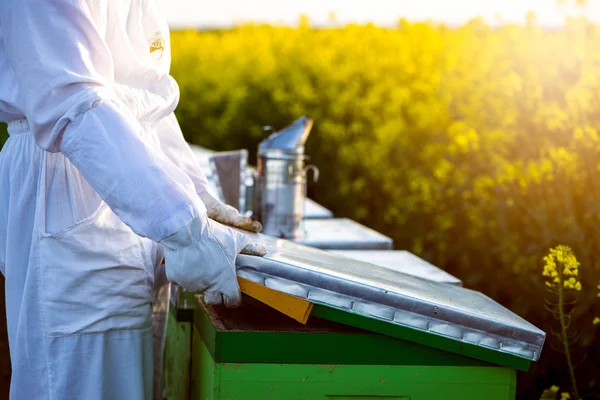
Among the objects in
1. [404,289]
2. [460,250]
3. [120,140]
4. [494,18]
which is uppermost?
[494,18]

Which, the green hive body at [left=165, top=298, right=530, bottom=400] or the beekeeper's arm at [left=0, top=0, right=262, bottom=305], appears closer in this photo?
the beekeeper's arm at [left=0, top=0, right=262, bottom=305]

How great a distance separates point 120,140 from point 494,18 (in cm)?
436

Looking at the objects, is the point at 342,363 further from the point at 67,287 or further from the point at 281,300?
the point at 67,287

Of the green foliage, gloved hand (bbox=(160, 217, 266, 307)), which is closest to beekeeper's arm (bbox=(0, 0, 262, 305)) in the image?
gloved hand (bbox=(160, 217, 266, 307))

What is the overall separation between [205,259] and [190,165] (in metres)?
0.67

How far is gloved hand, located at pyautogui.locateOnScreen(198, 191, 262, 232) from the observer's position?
7.56 feet

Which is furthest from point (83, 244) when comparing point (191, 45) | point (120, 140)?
point (191, 45)

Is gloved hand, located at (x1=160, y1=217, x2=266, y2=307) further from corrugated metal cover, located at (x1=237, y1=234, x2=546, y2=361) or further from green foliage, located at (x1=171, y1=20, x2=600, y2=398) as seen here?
green foliage, located at (x1=171, y1=20, x2=600, y2=398)

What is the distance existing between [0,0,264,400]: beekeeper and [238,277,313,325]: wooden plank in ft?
0.13

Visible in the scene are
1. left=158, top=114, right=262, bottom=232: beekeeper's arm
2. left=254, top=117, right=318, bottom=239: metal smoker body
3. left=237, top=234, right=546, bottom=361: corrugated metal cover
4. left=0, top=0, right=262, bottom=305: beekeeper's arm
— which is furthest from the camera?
left=254, top=117, right=318, bottom=239: metal smoker body

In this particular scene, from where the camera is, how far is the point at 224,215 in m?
2.30

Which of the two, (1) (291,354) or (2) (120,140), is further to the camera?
(1) (291,354)

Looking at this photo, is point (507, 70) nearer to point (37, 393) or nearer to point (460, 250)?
point (460, 250)

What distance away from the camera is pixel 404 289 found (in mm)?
1902
